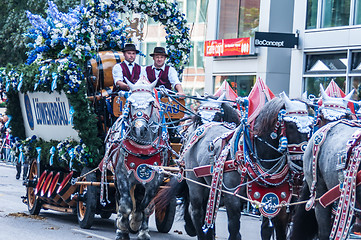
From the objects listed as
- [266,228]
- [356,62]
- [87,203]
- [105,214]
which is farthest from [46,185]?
[356,62]

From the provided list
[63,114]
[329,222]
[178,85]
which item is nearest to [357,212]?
[329,222]

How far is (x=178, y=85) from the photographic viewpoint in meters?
10.5

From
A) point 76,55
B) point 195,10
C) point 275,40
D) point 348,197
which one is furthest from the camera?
point 195,10

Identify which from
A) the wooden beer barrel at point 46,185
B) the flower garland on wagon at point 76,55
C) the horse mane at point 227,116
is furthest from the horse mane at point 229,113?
the wooden beer barrel at point 46,185

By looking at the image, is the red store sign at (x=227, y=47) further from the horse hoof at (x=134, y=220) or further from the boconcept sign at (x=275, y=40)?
the horse hoof at (x=134, y=220)

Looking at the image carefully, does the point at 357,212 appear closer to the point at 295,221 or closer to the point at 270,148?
the point at 295,221

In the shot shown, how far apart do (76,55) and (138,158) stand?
2206 mm

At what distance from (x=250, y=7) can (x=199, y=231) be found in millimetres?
14196

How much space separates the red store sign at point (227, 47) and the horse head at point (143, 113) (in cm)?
1189

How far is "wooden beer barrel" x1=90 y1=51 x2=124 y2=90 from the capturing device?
11.0 metres

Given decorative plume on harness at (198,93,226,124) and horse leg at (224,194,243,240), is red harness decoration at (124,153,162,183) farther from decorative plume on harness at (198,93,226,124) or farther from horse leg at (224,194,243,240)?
horse leg at (224,194,243,240)

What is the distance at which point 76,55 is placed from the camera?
10.3 m

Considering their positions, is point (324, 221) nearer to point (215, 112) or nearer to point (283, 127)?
point (283, 127)

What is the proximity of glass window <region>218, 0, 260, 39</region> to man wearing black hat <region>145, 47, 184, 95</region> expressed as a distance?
10.8 m
